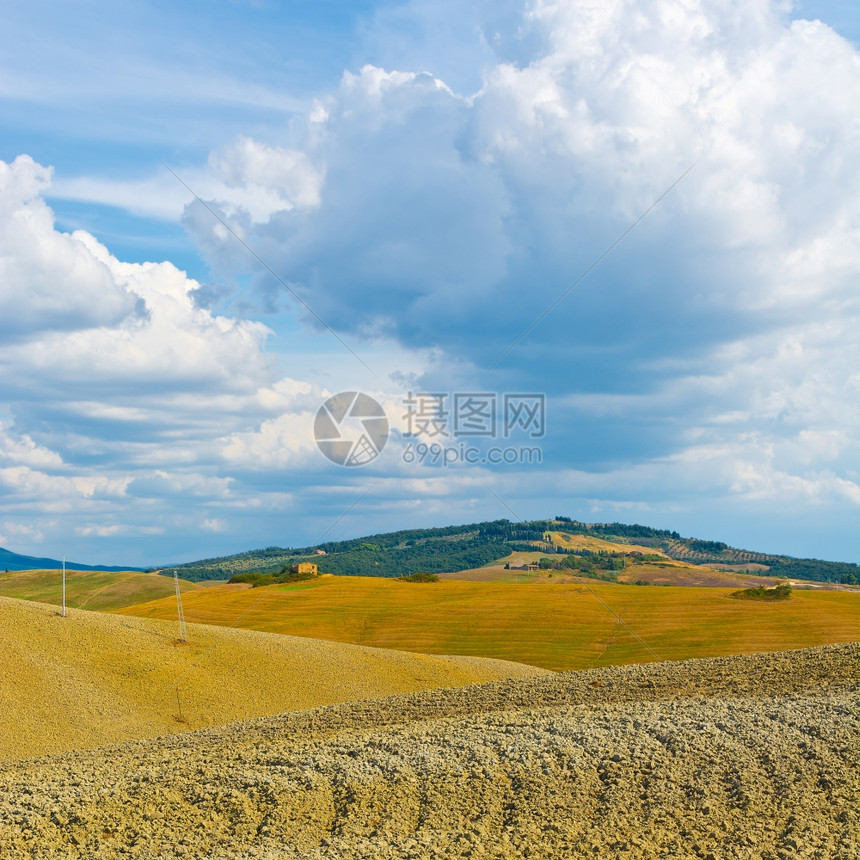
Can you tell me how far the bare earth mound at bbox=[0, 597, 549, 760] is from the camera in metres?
25.7

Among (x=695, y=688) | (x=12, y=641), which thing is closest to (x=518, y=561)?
(x=12, y=641)

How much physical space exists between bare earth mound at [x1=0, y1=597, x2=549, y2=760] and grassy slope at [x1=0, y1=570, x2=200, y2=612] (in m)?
57.1

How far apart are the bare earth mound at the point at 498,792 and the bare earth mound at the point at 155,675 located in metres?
12.1

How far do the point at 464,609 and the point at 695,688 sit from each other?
153 ft

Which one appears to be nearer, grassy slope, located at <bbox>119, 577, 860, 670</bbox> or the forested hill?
grassy slope, located at <bbox>119, 577, 860, 670</bbox>

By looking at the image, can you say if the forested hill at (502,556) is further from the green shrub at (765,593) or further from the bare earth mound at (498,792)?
the bare earth mound at (498,792)

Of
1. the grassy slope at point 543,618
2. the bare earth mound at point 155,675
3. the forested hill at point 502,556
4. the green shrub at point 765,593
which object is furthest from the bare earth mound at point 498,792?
the forested hill at point 502,556

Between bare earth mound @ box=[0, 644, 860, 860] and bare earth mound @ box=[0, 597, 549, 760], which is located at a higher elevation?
bare earth mound @ box=[0, 644, 860, 860]

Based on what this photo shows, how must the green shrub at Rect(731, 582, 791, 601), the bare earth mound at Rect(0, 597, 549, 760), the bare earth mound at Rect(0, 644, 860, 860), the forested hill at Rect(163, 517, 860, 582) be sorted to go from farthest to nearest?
the forested hill at Rect(163, 517, 860, 582) → the green shrub at Rect(731, 582, 791, 601) → the bare earth mound at Rect(0, 597, 549, 760) → the bare earth mound at Rect(0, 644, 860, 860)

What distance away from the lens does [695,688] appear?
16.8 metres

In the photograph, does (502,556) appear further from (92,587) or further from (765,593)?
(765,593)

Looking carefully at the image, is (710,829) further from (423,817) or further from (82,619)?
(82,619)

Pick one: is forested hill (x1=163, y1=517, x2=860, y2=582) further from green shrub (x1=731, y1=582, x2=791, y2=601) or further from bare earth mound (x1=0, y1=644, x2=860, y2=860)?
bare earth mound (x1=0, y1=644, x2=860, y2=860)

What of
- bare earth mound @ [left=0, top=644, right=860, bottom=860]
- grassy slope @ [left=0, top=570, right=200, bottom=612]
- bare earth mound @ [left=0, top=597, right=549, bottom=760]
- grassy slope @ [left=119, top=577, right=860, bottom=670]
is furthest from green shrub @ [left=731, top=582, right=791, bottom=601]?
grassy slope @ [left=0, top=570, right=200, bottom=612]
